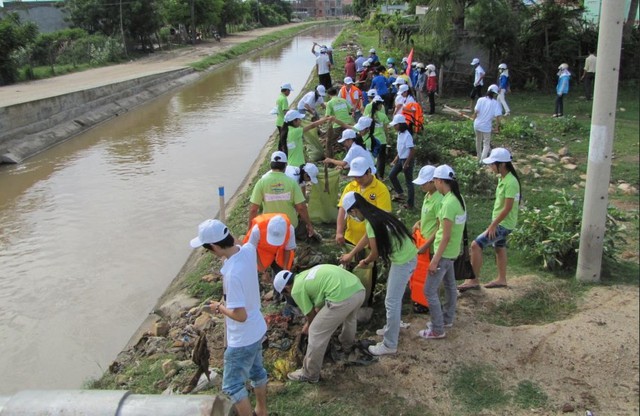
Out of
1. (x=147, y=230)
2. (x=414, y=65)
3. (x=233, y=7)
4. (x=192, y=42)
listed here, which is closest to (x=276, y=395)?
(x=147, y=230)

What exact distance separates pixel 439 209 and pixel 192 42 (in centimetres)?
5001

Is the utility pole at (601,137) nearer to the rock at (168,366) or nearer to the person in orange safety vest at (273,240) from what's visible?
the person in orange safety vest at (273,240)

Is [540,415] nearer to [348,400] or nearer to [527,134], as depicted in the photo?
[348,400]

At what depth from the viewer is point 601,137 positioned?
5414mm

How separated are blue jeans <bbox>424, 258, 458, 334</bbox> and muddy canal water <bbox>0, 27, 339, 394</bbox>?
3.89m

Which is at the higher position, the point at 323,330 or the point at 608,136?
the point at 608,136

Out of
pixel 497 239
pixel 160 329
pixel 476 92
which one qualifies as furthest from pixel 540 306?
pixel 476 92

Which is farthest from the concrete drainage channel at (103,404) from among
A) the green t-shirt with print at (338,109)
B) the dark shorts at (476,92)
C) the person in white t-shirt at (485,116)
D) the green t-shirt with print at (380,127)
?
the dark shorts at (476,92)

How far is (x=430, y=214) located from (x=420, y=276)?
2.26ft

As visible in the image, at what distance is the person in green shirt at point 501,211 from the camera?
5.72 meters

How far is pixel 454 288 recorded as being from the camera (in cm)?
536

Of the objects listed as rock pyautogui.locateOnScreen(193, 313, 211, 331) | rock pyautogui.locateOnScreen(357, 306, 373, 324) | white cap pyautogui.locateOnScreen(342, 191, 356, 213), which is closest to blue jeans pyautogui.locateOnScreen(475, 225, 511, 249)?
rock pyautogui.locateOnScreen(357, 306, 373, 324)

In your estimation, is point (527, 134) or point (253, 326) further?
point (527, 134)

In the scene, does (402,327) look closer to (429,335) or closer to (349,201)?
(429,335)
